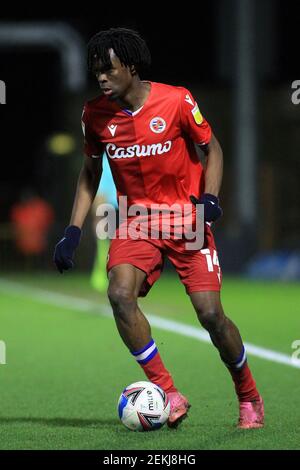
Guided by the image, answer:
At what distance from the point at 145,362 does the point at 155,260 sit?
590 millimetres

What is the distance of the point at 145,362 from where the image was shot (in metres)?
6.98

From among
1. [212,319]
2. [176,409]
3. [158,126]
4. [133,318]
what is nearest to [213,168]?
[158,126]

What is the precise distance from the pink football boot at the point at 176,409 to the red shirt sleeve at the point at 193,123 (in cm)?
148

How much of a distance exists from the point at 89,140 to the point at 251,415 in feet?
6.08

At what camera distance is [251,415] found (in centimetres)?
691

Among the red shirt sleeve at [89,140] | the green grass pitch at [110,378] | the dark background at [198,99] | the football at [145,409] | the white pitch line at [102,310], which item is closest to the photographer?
the green grass pitch at [110,378]

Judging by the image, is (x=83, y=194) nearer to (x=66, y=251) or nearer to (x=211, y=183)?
(x=66, y=251)

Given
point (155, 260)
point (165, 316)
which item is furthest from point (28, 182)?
point (155, 260)

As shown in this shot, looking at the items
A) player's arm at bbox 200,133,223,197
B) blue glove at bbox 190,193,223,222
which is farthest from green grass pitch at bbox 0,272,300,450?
player's arm at bbox 200,133,223,197

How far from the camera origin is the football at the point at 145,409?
677cm

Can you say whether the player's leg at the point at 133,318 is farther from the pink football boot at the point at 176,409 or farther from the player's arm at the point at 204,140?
the player's arm at the point at 204,140

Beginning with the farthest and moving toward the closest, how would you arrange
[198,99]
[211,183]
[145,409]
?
[198,99] → [211,183] → [145,409]

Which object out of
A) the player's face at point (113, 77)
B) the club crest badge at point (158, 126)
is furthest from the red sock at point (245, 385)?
the player's face at point (113, 77)

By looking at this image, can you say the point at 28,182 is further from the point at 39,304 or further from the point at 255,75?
the point at 39,304
